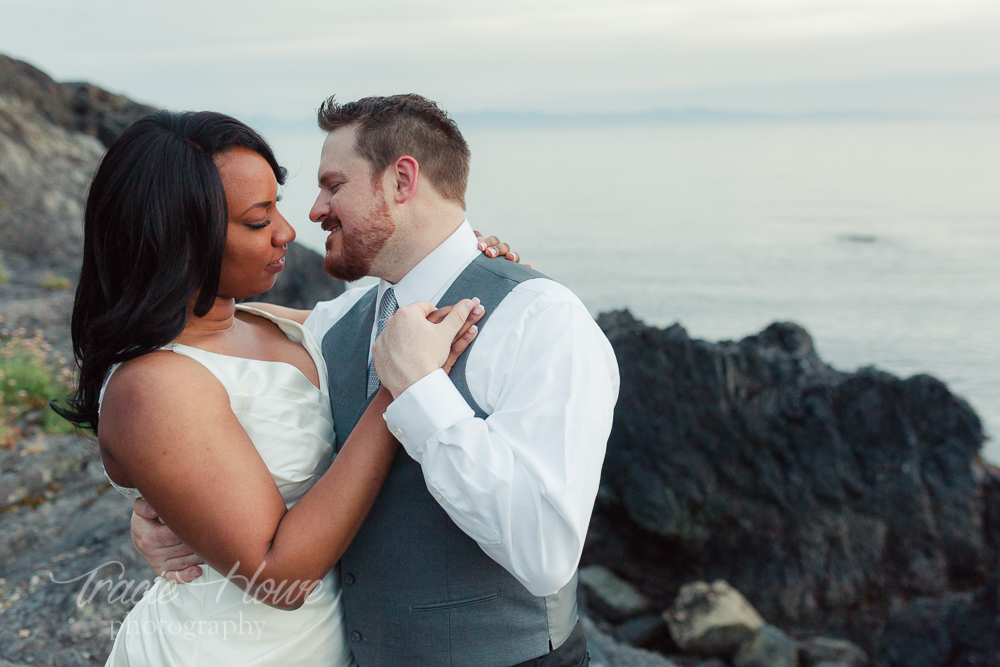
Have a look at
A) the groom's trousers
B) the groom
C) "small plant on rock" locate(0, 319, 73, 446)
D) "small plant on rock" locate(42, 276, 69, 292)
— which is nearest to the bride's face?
the groom

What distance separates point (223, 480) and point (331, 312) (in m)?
1.15

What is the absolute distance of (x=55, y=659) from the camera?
3078mm

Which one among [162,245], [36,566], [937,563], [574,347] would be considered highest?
[162,245]

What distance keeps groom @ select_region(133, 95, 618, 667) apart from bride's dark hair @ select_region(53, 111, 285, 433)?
1.67 feet

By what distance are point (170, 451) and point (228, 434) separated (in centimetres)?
15

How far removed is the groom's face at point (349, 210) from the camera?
2.46m

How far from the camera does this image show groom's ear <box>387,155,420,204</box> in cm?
245

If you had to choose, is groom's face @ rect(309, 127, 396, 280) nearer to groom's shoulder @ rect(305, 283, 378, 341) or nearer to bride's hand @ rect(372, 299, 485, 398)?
groom's shoulder @ rect(305, 283, 378, 341)

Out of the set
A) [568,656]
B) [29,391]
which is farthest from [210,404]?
[29,391]

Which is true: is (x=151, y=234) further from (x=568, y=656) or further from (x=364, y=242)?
(x=568, y=656)

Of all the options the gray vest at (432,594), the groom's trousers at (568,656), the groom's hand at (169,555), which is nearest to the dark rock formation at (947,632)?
the groom's trousers at (568,656)

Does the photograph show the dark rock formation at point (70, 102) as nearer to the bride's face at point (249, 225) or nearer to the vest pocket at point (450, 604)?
the bride's face at point (249, 225)

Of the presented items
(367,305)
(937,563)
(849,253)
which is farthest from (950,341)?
(367,305)

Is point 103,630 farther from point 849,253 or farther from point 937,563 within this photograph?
point 849,253
